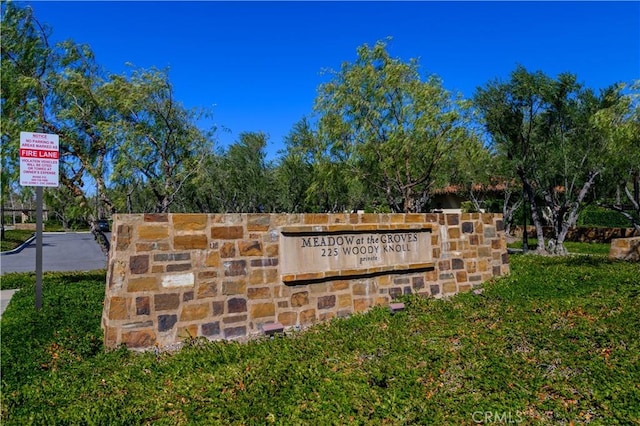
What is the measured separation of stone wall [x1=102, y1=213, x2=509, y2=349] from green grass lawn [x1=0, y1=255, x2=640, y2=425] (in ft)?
1.01

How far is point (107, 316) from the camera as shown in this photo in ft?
15.5

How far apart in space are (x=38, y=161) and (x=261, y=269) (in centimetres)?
388

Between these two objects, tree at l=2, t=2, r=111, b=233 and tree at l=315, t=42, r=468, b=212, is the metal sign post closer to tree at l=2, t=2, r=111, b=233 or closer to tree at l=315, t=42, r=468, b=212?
tree at l=2, t=2, r=111, b=233

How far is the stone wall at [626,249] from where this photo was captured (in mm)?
11656

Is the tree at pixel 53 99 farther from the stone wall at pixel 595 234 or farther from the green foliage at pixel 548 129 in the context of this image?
the stone wall at pixel 595 234

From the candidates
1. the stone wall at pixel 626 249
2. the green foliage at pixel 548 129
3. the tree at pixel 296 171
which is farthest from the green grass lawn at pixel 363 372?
the tree at pixel 296 171

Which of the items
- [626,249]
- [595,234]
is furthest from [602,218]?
[626,249]

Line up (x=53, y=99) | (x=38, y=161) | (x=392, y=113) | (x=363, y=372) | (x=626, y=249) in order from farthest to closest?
(x=392, y=113) < (x=626, y=249) < (x=53, y=99) < (x=38, y=161) < (x=363, y=372)

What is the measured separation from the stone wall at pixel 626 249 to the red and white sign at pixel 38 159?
45.2ft

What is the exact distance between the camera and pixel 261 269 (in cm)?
557

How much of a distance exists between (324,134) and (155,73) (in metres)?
6.97

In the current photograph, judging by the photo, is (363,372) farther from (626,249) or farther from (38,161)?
(626,249)

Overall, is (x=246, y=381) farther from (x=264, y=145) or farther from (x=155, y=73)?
(x=264, y=145)

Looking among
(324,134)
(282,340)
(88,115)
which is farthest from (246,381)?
(324,134)
